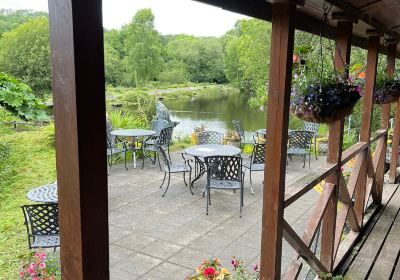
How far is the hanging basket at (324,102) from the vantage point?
1805 mm

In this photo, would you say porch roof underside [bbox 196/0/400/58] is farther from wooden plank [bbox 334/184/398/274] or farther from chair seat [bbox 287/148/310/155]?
chair seat [bbox 287/148/310/155]

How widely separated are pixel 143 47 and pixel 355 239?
21.6m

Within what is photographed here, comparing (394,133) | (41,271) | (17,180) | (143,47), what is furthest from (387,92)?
(143,47)

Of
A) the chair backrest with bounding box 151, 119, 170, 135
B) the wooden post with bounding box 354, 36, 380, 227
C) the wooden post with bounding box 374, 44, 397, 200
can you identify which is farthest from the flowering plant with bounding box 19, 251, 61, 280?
the chair backrest with bounding box 151, 119, 170, 135

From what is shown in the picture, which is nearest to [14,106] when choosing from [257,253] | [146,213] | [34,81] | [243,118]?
[146,213]

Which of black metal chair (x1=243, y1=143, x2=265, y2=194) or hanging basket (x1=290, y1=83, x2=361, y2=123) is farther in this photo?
black metal chair (x1=243, y1=143, x2=265, y2=194)

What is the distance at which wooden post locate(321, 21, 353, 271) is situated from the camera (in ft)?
7.59

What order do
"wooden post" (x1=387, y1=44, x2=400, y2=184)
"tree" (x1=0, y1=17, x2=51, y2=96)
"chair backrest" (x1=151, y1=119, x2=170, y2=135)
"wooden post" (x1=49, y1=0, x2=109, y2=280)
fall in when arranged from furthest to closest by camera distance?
"tree" (x1=0, y1=17, x2=51, y2=96), "chair backrest" (x1=151, y1=119, x2=170, y2=135), "wooden post" (x1=387, y1=44, x2=400, y2=184), "wooden post" (x1=49, y1=0, x2=109, y2=280)

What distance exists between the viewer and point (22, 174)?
6078 mm

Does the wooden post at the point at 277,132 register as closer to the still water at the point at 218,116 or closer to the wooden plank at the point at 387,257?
the wooden plank at the point at 387,257

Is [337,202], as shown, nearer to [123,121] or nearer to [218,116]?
[123,121]

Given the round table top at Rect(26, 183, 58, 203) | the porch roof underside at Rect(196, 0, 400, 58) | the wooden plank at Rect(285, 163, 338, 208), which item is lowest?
the round table top at Rect(26, 183, 58, 203)

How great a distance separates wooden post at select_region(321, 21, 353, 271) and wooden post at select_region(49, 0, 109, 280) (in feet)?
5.36

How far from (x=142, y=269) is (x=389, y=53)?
3.17 m
